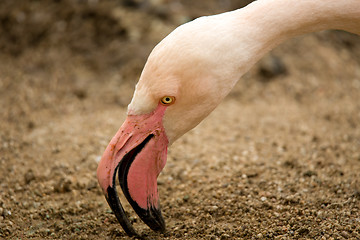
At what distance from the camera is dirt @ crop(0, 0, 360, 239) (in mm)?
2766

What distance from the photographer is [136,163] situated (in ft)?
7.91

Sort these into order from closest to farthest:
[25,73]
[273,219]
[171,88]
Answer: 1. [171,88]
2. [273,219]
3. [25,73]

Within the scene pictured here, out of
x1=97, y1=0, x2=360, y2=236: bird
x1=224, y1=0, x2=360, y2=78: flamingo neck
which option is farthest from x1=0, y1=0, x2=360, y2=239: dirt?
x1=224, y1=0, x2=360, y2=78: flamingo neck

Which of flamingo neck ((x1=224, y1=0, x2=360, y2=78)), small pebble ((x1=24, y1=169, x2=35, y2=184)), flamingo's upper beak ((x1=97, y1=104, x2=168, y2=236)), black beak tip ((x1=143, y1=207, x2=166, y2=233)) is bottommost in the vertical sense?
black beak tip ((x1=143, y1=207, x2=166, y2=233))

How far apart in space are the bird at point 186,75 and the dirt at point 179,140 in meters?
0.46

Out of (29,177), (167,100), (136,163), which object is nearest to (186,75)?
(167,100)

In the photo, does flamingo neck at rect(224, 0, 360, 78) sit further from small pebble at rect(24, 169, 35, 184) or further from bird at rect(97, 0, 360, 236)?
small pebble at rect(24, 169, 35, 184)

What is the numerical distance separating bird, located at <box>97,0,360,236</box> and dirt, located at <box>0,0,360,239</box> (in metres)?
0.46

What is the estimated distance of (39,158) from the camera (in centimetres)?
367

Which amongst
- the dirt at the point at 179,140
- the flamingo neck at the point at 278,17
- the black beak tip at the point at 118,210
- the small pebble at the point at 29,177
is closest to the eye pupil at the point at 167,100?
the flamingo neck at the point at 278,17

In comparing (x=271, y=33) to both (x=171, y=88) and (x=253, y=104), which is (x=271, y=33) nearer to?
(x=171, y=88)

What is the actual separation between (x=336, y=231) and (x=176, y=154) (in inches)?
65.1

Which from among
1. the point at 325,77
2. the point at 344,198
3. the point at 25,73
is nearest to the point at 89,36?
the point at 25,73

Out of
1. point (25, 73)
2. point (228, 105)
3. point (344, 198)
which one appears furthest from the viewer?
point (25, 73)
